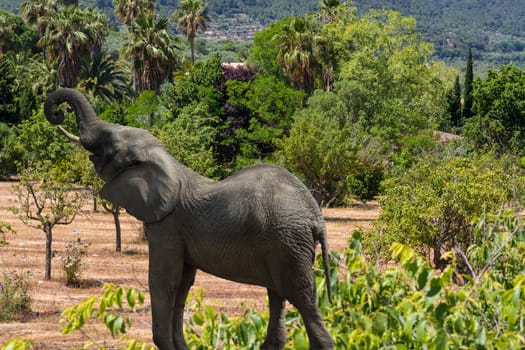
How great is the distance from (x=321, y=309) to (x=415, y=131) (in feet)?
118

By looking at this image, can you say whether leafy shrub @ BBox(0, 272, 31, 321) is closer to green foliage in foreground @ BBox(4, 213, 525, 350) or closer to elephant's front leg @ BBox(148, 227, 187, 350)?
green foliage in foreground @ BBox(4, 213, 525, 350)

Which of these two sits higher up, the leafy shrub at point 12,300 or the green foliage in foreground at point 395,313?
the green foliage in foreground at point 395,313

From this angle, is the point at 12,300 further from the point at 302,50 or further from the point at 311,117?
the point at 302,50

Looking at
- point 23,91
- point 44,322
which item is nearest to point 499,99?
point 23,91

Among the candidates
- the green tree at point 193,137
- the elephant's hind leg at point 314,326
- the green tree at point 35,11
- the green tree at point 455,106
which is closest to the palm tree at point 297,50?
the green tree at point 193,137

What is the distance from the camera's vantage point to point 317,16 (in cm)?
5366

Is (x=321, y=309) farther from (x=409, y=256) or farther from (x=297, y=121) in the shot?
(x=297, y=121)

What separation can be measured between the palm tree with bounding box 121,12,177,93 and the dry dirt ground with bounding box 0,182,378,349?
12.9m

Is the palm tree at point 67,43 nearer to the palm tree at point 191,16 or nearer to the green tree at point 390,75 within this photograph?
the green tree at point 390,75

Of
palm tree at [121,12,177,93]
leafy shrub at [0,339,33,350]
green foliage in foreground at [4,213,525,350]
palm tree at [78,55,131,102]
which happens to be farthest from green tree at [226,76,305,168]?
leafy shrub at [0,339,33,350]

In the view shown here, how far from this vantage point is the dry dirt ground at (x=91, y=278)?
14.3 meters

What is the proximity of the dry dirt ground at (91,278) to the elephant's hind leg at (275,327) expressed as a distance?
152 centimetres

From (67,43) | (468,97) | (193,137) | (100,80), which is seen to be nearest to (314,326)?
(193,137)

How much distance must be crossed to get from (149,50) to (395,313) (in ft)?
136
